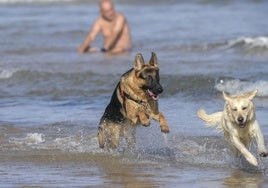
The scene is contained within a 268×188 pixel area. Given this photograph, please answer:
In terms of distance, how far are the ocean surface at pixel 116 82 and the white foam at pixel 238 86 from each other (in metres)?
0.03

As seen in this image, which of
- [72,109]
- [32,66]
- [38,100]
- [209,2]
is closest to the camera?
[72,109]

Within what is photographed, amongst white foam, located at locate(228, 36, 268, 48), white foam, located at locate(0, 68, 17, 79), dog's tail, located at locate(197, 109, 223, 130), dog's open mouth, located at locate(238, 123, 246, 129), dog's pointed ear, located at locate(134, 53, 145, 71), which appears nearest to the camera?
dog's open mouth, located at locate(238, 123, 246, 129)

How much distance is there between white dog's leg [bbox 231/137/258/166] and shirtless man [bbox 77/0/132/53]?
10.4m

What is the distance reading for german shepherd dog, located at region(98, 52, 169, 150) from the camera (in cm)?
920

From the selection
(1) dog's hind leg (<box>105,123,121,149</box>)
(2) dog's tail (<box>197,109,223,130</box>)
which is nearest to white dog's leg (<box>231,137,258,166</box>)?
(2) dog's tail (<box>197,109,223,130</box>)

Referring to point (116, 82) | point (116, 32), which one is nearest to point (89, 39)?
point (116, 32)

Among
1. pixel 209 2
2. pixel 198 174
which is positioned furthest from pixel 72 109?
pixel 209 2

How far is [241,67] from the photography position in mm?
15898

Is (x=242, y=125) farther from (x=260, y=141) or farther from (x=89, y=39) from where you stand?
(x=89, y=39)

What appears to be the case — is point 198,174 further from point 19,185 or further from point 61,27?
point 61,27

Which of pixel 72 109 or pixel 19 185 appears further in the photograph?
pixel 72 109

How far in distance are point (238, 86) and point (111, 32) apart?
19.4 ft

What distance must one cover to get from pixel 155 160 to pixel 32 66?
27.3ft

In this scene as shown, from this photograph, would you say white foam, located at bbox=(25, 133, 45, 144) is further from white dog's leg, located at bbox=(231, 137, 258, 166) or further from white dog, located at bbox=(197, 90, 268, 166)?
white dog's leg, located at bbox=(231, 137, 258, 166)
